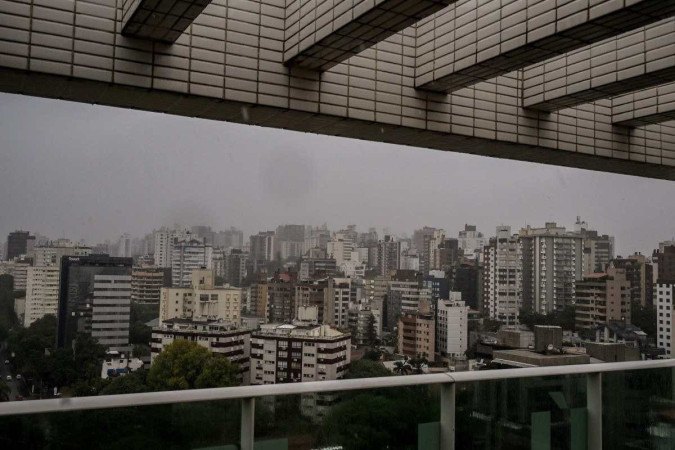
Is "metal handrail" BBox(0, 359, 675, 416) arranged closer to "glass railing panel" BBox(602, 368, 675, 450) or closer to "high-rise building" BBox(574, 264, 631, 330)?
"glass railing panel" BBox(602, 368, 675, 450)

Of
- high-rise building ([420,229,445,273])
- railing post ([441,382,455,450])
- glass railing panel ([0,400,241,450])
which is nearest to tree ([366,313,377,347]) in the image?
high-rise building ([420,229,445,273])

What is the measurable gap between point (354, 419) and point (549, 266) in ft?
11.6

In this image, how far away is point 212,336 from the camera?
142 inches

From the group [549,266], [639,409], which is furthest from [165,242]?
[549,266]

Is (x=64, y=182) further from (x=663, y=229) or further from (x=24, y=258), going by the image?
(x=663, y=229)

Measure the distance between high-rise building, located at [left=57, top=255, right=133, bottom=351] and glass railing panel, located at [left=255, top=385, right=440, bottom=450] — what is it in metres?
1.88

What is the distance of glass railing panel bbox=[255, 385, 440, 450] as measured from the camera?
1.67m

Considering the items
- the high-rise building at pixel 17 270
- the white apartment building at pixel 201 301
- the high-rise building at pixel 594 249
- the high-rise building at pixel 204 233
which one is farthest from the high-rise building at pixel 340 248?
the high-rise building at pixel 17 270

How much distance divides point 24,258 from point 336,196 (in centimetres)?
230

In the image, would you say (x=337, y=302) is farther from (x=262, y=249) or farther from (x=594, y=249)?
(x=594, y=249)

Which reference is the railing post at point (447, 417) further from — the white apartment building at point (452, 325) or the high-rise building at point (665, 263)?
the high-rise building at point (665, 263)

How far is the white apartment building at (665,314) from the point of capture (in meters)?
3.75

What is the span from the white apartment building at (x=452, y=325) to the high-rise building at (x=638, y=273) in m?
1.37

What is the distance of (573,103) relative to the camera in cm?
371
